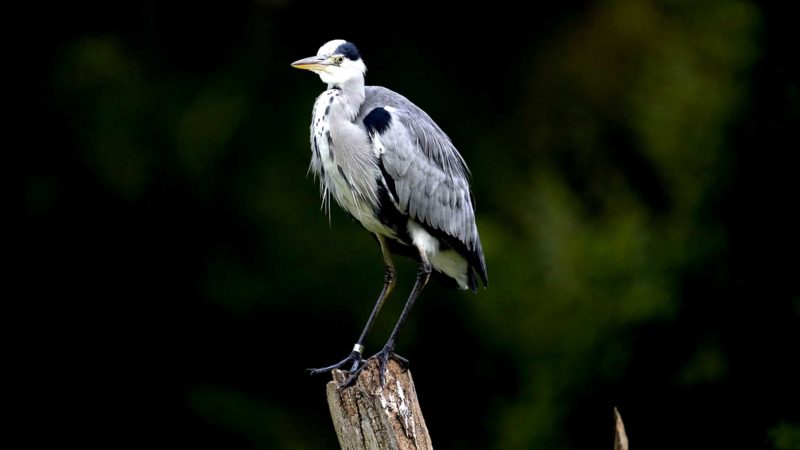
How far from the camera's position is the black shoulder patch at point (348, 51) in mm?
3221

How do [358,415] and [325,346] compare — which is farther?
[325,346]

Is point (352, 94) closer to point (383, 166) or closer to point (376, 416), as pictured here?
point (383, 166)

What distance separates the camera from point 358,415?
2.67 metres

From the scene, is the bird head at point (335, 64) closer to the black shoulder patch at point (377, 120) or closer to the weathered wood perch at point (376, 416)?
the black shoulder patch at point (377, 120)

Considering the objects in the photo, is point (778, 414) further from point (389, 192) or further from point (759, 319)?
point (389, 192)

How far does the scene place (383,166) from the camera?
10.4ft

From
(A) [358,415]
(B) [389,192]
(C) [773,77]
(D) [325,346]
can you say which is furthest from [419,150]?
(C) [773,77]

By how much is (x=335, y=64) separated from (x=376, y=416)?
1.08m

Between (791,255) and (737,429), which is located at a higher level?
(791,255)

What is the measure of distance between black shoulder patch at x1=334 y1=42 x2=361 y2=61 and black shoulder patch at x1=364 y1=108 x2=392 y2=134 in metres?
0.17

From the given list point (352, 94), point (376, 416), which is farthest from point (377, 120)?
point (376, 416)

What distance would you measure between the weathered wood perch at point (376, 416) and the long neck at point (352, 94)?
812 mm

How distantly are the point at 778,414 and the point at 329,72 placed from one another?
2728 mm

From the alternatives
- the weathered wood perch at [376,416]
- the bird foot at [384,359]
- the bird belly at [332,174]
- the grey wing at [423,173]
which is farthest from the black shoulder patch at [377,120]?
the weathered wood perch at [376,416]
